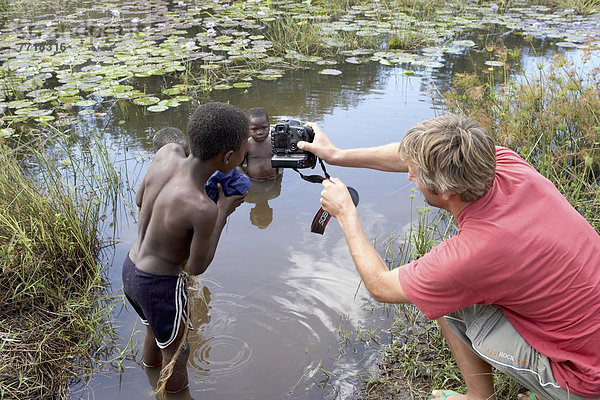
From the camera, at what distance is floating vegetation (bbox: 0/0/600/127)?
20.8 ft

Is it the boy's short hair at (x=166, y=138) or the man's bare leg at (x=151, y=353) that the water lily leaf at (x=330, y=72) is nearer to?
the boy's short hair at (x=166, y=138)

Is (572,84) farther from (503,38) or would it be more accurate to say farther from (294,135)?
(503,38)

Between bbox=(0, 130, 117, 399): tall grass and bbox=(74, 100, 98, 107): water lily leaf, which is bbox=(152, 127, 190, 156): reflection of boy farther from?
bbox=(74, 100, 98, 107): water lily leaf

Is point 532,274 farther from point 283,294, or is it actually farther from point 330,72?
point 330,72

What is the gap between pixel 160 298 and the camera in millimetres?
2500

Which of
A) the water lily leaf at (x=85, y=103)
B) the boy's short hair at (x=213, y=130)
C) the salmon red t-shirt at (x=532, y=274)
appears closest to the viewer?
the salmon red t-shirt at (x=532, y=274)

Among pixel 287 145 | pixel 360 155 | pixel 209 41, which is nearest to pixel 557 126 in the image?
pixel 360 155

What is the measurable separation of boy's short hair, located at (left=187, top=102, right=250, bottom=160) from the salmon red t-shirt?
1.07 meters

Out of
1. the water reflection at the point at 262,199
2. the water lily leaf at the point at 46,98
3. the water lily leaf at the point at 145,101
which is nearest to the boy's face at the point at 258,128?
the water reflection at the point at 262,199

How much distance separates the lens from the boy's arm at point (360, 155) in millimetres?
2936

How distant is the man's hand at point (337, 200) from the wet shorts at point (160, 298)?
2.67 ft

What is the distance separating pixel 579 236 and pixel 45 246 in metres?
2.81

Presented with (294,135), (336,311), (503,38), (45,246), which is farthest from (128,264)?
(503,38)

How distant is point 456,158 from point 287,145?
1111mm
